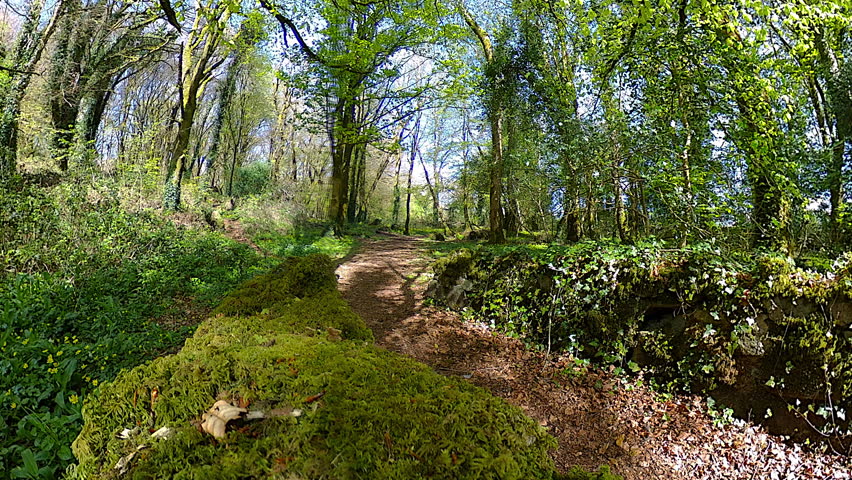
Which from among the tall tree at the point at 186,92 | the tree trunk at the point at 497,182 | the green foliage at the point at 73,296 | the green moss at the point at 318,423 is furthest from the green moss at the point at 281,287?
the tall tree at the point at 186,92

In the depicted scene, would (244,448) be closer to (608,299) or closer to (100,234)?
(608,299)

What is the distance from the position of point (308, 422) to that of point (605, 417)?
3.94 meters

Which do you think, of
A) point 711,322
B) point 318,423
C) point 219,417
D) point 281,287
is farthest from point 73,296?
point 711,322

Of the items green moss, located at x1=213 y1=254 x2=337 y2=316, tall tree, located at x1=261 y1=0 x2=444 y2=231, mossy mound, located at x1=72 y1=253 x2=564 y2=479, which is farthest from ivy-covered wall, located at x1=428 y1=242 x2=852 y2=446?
tall tree, located at x1=261 y1=0 x2=444 y2=231

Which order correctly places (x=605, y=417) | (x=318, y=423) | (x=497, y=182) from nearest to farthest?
(x=318, y=423), (x=605, y=417), (x=497, y=182)

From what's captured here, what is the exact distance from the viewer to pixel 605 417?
4285mm

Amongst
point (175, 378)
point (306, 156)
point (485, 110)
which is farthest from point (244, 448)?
point (306, 156)

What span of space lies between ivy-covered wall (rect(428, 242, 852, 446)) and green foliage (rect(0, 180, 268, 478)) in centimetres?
484

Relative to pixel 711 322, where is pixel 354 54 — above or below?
above

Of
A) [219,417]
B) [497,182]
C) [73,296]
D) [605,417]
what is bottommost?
[605,417]

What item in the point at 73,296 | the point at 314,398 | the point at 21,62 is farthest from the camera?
the point at 21,62

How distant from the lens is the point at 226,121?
24328mm

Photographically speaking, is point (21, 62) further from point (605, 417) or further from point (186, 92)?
point (605, 417)

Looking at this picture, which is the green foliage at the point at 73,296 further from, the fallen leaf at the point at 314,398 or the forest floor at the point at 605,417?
the forest floor at the point at 605,417
